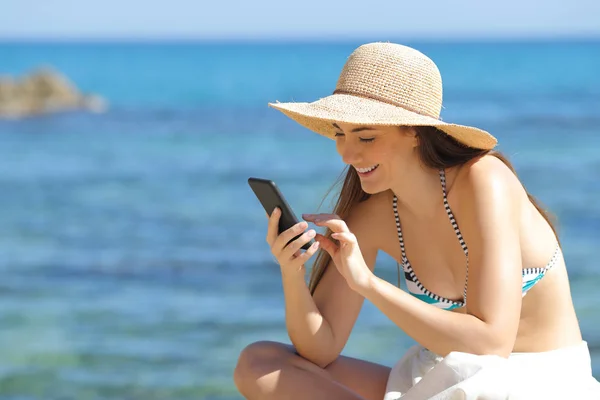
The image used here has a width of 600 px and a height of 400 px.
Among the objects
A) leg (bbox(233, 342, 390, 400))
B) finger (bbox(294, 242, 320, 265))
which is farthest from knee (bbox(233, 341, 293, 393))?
finger (bbox(294, 242, 320, 265))

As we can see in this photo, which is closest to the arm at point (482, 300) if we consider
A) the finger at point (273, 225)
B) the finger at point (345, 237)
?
the finger at point (345, 237)

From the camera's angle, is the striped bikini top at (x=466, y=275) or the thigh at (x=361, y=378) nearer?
the striped bikini top at (x=466, y=275)

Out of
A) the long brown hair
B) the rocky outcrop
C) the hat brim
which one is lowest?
the rocky outcrop

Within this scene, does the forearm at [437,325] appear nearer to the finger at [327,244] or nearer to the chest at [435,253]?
→ the finger at [327,244]

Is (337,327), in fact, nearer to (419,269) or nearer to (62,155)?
(419,269)

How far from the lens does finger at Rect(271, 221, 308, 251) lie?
3.12 meters

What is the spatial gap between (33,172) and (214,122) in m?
9.90

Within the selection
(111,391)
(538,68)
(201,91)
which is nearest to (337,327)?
(111,391)

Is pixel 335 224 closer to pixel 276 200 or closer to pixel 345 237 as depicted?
pixel 345 237

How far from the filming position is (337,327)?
3.52 metres

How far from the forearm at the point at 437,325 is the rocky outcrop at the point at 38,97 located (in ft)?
84.6

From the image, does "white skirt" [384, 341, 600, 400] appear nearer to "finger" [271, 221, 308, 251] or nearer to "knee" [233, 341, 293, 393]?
"knee" [233, 341, 293, 393]

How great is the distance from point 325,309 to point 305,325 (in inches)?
6.6

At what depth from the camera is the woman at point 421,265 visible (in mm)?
3002
